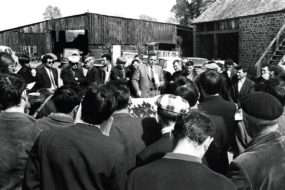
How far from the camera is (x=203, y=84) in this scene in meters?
4.42

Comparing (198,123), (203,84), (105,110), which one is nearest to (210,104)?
(203,84)

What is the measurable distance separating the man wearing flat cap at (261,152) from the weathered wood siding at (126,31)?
27.0m

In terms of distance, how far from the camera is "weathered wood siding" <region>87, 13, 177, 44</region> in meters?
28.9

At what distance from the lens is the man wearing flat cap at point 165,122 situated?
2.90 m

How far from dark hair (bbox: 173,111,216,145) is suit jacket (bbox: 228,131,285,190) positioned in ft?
1.15

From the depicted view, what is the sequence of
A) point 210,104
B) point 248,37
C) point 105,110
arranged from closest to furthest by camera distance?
point 105,110, point 210,104, point 248,37

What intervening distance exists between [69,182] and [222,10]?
28.5m

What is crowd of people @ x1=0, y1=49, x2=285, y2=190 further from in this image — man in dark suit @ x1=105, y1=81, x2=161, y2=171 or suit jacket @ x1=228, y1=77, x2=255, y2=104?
suit jacket @ x1=228, y1=77, x2=255, y2=104

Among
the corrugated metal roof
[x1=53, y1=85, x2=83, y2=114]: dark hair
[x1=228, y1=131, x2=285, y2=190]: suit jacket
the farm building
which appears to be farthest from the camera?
the corrugated metal roof

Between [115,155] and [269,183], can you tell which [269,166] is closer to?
A: [269,183]

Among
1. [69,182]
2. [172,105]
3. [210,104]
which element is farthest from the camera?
[210,104]

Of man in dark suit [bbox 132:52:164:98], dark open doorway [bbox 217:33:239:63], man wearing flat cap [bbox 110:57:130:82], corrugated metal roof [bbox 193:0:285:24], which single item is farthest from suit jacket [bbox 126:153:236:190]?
dark open doorway [bbox 217:33:239:63]

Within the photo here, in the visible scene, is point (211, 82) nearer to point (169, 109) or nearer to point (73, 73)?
point (169, 109)

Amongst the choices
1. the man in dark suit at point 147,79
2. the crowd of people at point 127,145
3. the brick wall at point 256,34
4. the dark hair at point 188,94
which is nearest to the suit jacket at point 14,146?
the crowd of people at point 127,145
